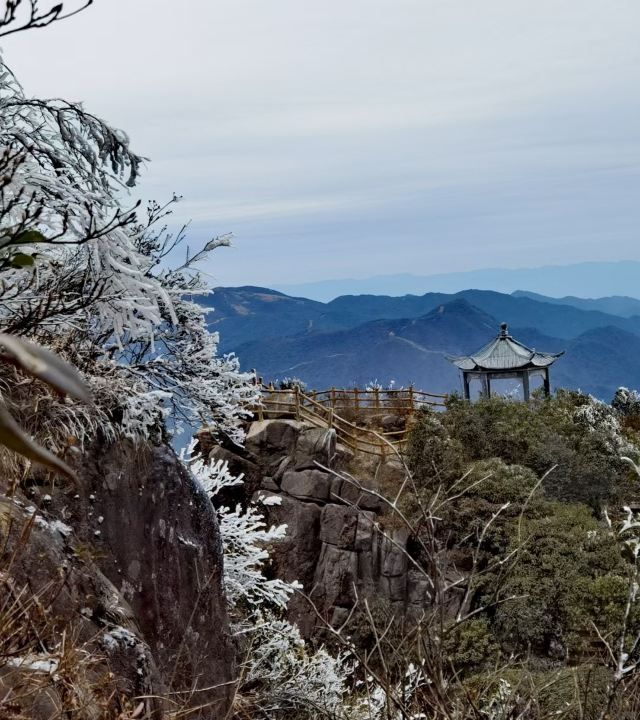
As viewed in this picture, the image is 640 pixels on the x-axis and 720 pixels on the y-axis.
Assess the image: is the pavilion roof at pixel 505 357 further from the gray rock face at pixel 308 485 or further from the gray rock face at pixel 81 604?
the gray rock face at pixel 81 604

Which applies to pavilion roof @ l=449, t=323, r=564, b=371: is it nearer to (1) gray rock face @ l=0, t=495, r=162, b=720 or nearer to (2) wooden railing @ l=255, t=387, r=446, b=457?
(2) wooden railing @ l=255, t=387, r=446, b=457

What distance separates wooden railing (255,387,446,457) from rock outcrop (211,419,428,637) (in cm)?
114

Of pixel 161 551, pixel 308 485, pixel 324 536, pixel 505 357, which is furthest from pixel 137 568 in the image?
pixel 505 357

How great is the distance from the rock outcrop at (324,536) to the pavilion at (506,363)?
28.9ft

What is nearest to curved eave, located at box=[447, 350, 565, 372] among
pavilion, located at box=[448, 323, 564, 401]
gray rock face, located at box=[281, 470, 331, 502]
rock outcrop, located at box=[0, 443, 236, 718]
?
pavilion, located at box=[448, 323, 564, 401]

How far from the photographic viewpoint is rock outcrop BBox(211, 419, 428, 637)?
1994 cm

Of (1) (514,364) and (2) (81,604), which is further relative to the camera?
(1) (514,364)

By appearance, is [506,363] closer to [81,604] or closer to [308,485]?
[308,485]

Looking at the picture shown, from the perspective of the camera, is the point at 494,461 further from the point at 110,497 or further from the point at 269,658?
the point at 110,497

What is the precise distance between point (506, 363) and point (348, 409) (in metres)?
6.81

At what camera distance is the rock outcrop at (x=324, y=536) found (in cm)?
1994

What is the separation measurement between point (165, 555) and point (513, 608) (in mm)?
10667

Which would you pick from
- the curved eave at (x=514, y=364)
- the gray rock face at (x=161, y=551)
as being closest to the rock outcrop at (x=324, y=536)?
the curved eave at (x=514, y=364)

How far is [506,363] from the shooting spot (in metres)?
29.0
